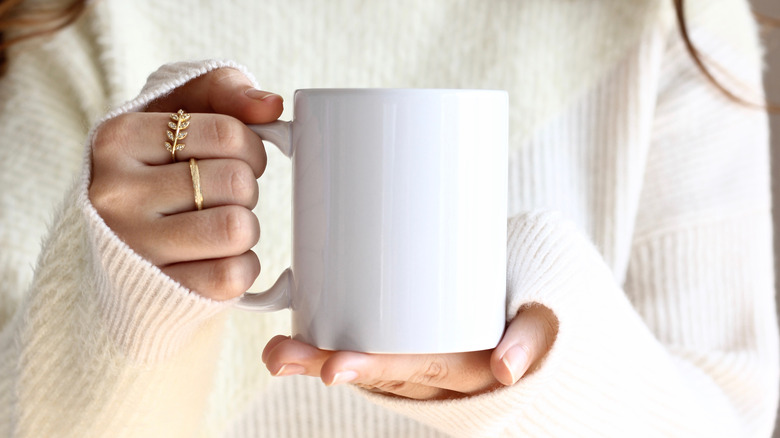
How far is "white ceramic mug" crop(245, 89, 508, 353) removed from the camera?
0.43 m

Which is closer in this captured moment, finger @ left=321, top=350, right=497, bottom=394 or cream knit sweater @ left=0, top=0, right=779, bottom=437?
finger @ left=321, top=350, right=497, bottom=394

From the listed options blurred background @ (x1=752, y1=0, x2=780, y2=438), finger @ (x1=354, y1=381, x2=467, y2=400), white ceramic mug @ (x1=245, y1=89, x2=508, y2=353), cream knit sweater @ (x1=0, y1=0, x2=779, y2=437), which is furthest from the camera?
blurred background @ (x1=752, y1=0, x2=780, y2=438)

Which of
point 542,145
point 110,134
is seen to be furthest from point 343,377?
point 542,145

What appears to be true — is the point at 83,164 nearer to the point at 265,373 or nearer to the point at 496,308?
the point at 496,308

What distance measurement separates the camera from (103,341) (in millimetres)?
561

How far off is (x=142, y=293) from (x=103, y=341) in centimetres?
10

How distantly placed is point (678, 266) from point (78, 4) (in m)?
0.79

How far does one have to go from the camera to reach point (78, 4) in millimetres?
877

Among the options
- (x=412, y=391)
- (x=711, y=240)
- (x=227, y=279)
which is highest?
(x=227, y=279)

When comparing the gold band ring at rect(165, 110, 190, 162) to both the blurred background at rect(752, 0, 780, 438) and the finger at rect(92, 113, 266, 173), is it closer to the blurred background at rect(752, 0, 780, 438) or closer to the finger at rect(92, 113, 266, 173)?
the finger at rect(92, 113, 266, 173)

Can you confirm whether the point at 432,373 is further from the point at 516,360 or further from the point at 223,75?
the point at 223,75

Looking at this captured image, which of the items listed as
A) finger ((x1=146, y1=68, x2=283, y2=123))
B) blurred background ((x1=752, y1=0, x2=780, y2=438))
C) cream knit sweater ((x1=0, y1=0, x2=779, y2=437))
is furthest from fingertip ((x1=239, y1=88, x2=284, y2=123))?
blurred background ((x1=752, y1=0, x2=780, y2=438))

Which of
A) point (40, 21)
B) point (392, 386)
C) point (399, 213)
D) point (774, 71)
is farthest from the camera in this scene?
point (774, 71)

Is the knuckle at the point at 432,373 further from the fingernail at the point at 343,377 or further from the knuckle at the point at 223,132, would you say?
the knuckle at the point at 223,132
